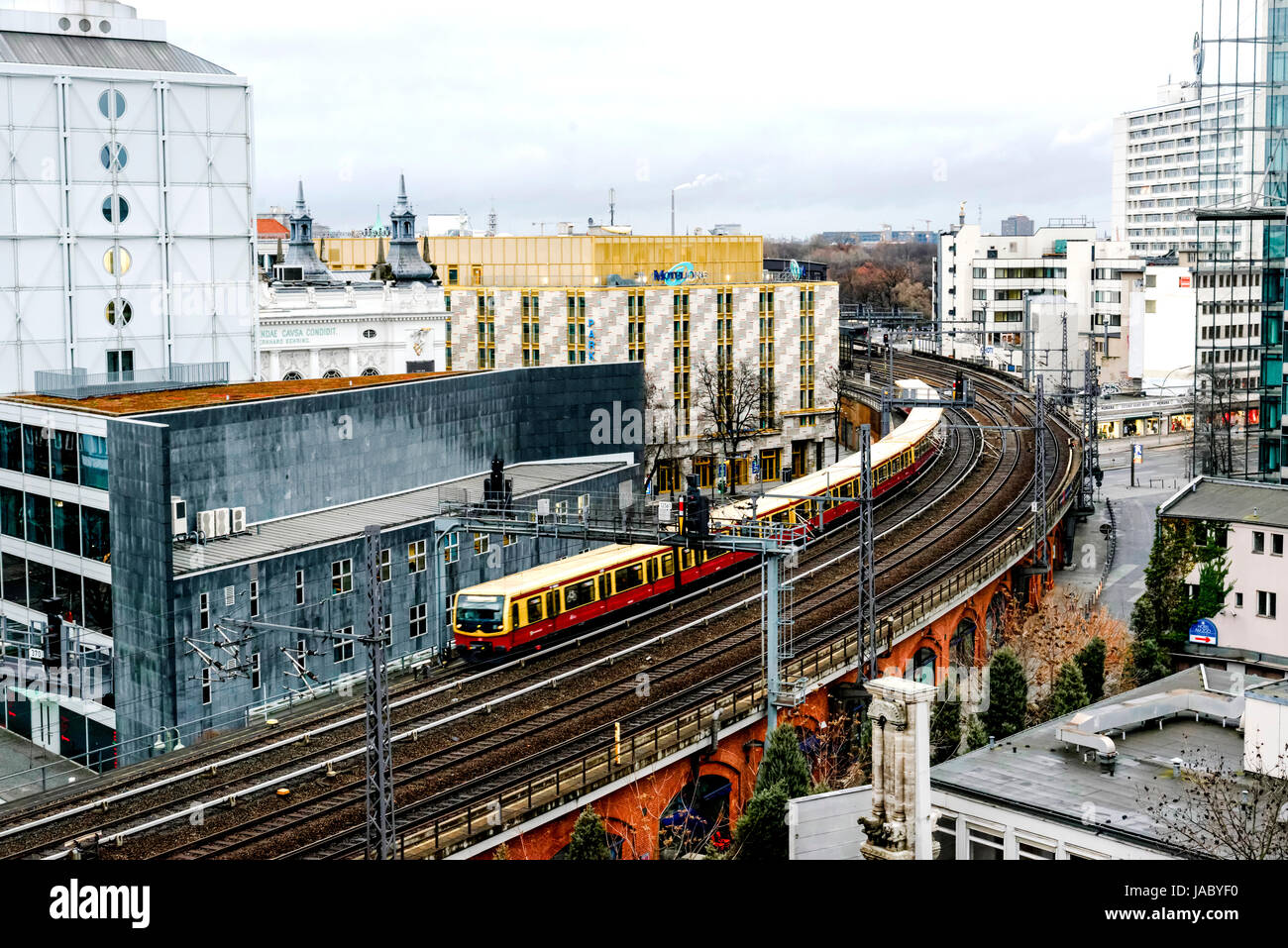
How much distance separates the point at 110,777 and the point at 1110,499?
61033 mm

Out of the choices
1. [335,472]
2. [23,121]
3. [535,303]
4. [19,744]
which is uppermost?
[23,121]

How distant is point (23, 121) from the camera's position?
57.2m

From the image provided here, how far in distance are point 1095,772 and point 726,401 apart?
57357mm

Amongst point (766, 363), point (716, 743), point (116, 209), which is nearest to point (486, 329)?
point (766, 363)

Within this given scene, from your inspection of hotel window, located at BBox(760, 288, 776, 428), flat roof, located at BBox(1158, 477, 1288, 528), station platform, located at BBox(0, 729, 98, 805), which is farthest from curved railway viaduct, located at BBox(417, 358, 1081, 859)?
hotel window, located at BBox(760, 288, 776, 428)

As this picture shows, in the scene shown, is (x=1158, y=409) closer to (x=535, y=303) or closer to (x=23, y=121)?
(x=535, y=303)

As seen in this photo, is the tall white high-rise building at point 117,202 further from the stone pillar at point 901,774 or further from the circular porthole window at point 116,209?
the stone pillar at point 901,774

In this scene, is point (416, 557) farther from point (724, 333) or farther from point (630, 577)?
point (724, 333)

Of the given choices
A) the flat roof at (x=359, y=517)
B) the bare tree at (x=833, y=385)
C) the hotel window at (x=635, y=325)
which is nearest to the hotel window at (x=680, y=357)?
the hotel window at (x=635, y=325)

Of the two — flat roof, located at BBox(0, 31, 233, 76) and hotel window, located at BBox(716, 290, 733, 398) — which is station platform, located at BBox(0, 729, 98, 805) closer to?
flat roof, located at BBox(0, 31, 233, 76)

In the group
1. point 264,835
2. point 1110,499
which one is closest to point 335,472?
point 264,835

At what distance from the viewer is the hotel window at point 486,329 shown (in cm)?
8406

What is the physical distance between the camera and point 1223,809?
24672 millimetres
